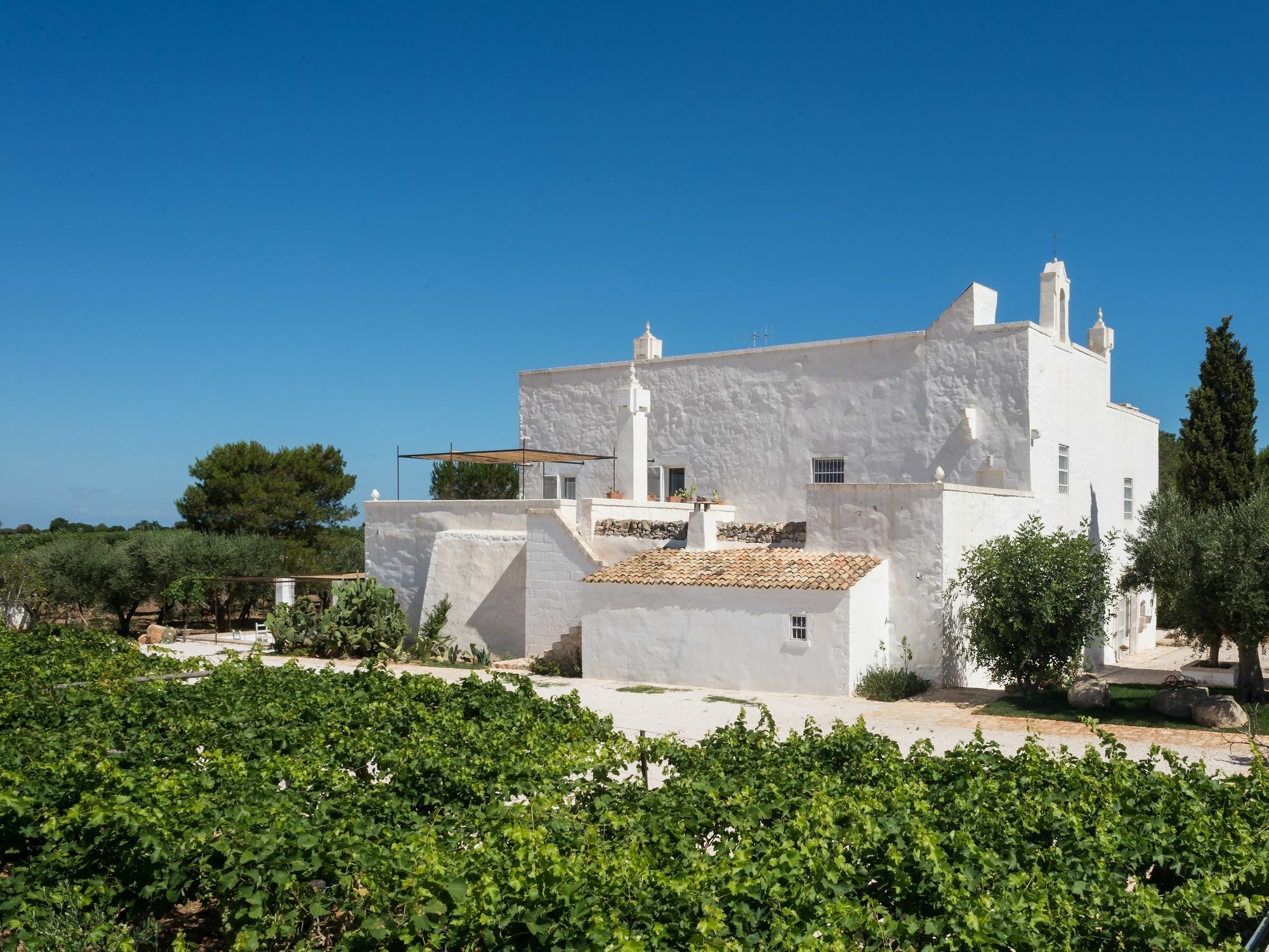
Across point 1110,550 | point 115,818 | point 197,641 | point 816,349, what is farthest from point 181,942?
point 1110,550

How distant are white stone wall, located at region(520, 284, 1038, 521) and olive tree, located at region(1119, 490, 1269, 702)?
462 cm

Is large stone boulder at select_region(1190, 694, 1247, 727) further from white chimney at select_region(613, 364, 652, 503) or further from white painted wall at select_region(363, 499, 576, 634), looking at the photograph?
white painted wall at select_region(363, 499, 576, 634)

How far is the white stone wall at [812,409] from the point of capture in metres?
23.0

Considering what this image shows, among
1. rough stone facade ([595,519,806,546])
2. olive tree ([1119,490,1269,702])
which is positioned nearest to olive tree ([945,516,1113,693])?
olive tree ([1119,490,1269,702])

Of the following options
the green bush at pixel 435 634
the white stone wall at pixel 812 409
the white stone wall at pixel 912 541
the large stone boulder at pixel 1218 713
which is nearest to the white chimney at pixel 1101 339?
the white stone wall at pixel 812 409

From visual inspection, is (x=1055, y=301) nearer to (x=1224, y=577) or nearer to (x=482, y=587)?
(x=1224, y=577)

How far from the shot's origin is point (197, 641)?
27156 millimetres

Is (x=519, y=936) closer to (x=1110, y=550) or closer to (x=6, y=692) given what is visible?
(x=6, y=692)

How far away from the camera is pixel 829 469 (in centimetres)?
2542

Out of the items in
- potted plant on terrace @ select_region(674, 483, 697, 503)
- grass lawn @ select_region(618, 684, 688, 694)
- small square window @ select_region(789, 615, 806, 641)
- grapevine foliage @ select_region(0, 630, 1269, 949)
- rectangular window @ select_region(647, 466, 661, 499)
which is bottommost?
grass lawn @ select_region(618, 684, 688, 694)

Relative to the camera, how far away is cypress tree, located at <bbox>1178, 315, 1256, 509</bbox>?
78.3 feet

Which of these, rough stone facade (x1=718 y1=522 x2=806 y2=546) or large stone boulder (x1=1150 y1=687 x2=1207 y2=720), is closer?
large stone boulder (x1=1150 y1=687 x2=1207 y2=720)

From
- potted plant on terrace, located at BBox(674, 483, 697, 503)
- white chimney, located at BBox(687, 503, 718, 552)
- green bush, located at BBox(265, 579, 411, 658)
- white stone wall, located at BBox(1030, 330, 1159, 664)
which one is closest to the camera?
white chimney, located at BBox(687, 503, 718, 552)

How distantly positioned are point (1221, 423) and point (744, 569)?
1294cm
